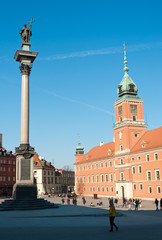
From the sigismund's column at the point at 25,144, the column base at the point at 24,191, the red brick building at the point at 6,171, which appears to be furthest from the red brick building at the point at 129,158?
the column base at the point at 24,191

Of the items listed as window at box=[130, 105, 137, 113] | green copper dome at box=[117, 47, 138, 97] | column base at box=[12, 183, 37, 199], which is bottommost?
column base at box=[12, 183, 37, 199]

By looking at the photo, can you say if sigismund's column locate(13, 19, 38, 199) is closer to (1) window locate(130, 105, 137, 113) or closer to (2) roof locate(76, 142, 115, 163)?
(1) window locate(130, 105, 137, 113)

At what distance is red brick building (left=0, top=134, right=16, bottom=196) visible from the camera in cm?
8810

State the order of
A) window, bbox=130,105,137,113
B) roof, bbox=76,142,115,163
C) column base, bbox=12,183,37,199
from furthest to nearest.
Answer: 1. roof, bbox=76,142,115,163
2. window, bbox=130,105,137,113
3. column base, bbox=12,183,37,199

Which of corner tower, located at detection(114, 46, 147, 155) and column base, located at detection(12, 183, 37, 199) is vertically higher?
corner tower, located at detection(114, 46, 147, 155)

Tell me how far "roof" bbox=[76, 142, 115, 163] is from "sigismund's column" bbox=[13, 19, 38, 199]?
55.7 m

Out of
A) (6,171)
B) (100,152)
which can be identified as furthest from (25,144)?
(100,152)

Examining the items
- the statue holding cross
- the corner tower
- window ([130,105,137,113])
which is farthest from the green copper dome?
the statue holding cross

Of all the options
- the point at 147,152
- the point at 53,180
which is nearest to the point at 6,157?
the point at 53,180

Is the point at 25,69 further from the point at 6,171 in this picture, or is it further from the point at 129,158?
the point at 6,171

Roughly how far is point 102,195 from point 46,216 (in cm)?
6590

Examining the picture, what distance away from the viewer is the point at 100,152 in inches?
3819

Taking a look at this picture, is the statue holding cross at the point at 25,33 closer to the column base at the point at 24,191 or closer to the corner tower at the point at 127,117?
the column base at the point at 24,191

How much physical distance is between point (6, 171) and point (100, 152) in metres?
33.3
